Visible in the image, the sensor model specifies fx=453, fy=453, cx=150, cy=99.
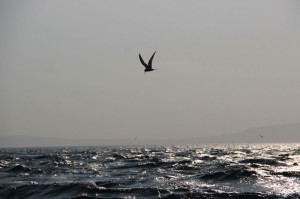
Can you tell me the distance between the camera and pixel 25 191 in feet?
73.1

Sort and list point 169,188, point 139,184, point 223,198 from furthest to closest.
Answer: point 139,184, point 169,188, point 223,198

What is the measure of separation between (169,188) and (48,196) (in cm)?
585

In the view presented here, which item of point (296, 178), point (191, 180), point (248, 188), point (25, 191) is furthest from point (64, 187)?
point (296, 178)

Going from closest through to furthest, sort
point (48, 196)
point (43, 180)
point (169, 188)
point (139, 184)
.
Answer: point (48, 196)
point (169, 188)
point (139, 184)
point (43, 180)

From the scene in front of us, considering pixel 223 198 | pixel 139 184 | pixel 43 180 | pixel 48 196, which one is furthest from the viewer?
pixel 43 180

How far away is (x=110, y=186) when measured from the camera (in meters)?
23.6

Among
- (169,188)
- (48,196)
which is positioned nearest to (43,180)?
(48,196)

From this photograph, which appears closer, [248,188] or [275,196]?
[275,196]

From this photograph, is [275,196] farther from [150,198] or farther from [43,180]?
[43,180]

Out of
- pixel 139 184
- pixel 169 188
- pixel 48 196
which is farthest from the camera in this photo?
pixel 139 184

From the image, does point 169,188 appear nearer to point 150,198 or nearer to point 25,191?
point 150,198

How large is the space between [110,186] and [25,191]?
14.0 ft

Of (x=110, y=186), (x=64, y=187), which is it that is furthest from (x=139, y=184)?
(x=64, y=187)

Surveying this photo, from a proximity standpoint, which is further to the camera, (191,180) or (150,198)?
(191,180)
